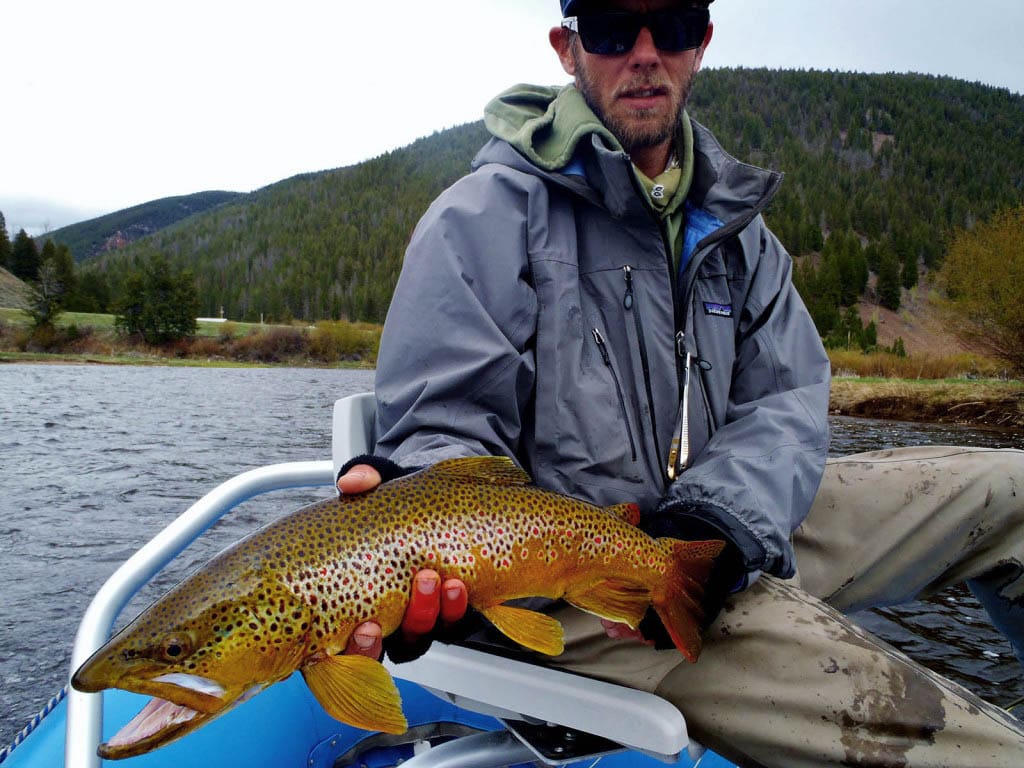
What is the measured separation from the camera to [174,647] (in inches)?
54.1

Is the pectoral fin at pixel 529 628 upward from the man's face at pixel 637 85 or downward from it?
downward

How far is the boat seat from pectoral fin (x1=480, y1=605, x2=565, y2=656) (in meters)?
0.14

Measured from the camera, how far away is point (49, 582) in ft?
25.0

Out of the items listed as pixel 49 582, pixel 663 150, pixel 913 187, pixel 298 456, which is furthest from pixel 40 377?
pixel 913 187

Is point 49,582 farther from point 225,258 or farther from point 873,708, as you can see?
point 225,258

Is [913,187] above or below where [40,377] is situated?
above

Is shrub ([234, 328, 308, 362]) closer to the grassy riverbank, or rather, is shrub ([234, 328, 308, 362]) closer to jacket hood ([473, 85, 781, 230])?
the grassy riverbank

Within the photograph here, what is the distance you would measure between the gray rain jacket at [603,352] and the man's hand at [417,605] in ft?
0.87

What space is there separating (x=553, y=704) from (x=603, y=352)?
1.09 meters

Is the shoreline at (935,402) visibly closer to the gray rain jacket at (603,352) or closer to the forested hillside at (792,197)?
the gray rain jacket at (603,352)

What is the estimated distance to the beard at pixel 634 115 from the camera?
2.78m

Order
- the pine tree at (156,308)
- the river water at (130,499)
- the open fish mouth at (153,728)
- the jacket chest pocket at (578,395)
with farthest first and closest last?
the pine tree at (156,308), the river water at (130,499), the jacket chest pocket at (578,395), the open fish mouth at (153,728)

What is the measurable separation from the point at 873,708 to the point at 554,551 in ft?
2.80

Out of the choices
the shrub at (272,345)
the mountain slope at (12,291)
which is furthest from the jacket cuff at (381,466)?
the mountain slope at (12,291)
